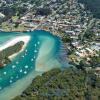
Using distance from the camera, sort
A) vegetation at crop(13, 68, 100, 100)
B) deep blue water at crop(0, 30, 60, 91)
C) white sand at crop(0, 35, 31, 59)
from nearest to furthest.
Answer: vegetation at crop(13, 68, 100, 100)
deep blue water at crop(0, 30, 60, 91)
white sand at crop(0, 35, 31, 59)

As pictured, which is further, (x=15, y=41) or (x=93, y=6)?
(x=93, y=6)

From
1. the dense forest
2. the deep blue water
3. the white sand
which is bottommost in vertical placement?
the deep blue water

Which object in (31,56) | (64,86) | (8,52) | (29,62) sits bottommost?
(64,86)

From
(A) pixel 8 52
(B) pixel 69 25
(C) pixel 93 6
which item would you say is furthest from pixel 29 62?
(C) pixel 93 6

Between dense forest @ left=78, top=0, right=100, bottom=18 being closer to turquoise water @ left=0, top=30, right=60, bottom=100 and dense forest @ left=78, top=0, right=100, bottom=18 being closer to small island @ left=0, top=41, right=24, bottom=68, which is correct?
turquoise water @ left=0, top=30, right=60, bottom=100

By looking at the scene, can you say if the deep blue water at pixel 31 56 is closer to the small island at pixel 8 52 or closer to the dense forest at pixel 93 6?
the small island at pixel 8 52

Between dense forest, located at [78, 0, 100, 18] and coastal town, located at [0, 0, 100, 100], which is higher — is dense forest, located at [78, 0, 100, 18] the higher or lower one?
the higher one

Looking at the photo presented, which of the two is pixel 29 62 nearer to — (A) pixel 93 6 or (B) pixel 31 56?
(B) pixel 31 56

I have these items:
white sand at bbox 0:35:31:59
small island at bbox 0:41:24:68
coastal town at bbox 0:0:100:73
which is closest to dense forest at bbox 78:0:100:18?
coastal town at bbox 0:0:100:73
